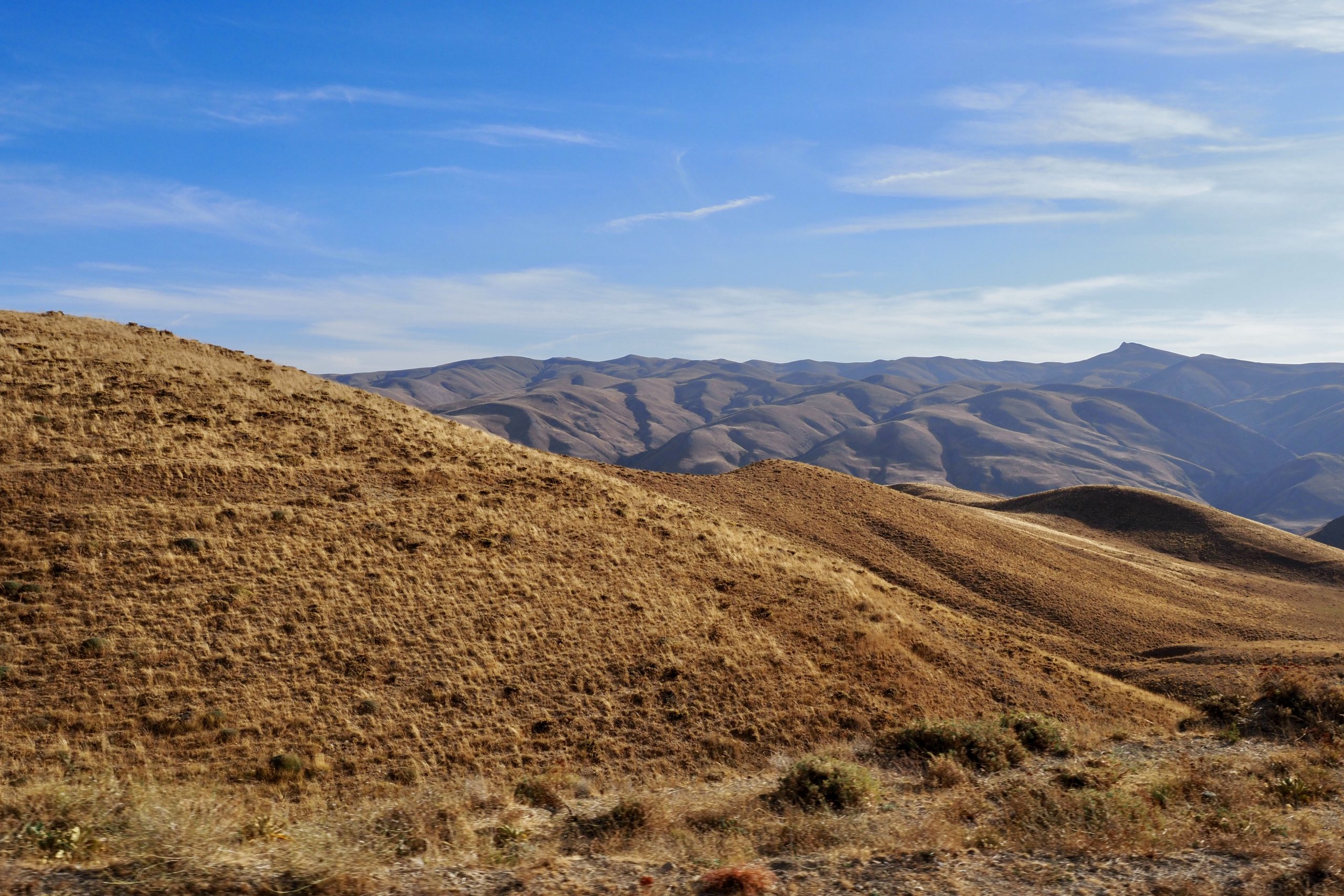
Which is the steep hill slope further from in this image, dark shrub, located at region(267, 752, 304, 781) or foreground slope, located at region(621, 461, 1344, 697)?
dark shrub, located at region(267, 752, 304, 781)

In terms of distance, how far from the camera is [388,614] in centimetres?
2378

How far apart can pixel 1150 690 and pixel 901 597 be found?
10379 millimetres

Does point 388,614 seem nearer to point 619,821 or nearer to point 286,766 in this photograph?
point 286,766

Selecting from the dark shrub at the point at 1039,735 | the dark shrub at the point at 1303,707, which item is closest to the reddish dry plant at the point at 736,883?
the dark shrub at the point at 1039,735

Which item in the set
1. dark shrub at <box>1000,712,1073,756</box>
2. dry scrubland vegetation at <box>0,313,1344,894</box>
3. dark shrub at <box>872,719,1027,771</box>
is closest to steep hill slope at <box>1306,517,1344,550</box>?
dry scrubland vegetation at <box>0,313,1344,894</box>

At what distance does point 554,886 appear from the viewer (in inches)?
354

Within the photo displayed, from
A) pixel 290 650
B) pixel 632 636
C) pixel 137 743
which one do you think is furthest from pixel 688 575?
pixel 137 743

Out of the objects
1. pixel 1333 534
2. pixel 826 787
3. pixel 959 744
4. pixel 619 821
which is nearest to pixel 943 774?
pixel 959 744

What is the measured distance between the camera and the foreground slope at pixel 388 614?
18.6 meters

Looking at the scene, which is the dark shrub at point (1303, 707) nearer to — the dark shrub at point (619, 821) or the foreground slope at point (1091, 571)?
the foreground slope at point (1091, 571)

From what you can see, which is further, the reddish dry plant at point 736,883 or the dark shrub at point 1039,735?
the dark shrub at point 1039,735

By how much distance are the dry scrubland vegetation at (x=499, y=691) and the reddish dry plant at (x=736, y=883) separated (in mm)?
40

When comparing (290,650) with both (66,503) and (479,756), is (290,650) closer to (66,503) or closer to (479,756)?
(479,756)

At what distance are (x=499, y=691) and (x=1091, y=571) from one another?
41.4m
